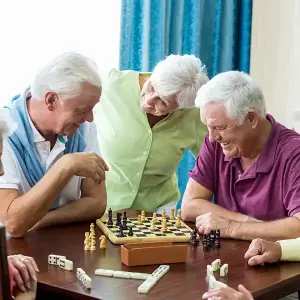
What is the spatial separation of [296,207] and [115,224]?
0.68 m

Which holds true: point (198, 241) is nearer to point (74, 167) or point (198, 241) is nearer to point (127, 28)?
point (74, 167)

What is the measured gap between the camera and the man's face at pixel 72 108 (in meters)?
2.43

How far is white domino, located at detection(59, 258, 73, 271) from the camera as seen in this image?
6.42 feet

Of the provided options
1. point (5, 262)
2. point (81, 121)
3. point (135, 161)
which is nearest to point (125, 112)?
point (135, 161)

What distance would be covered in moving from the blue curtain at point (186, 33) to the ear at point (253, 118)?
114 centimetres

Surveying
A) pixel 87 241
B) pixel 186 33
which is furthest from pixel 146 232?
pixel 186 33

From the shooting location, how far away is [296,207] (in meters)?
2.49

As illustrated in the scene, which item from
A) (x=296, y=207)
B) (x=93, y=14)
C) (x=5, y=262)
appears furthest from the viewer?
(x=93, y=14)

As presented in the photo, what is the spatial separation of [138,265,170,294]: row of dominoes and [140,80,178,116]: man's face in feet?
3.57

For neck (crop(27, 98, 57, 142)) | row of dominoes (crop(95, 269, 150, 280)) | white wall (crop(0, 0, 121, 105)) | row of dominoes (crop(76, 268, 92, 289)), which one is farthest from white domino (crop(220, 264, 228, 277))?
white wall (crop(0, 0, 121, 105))

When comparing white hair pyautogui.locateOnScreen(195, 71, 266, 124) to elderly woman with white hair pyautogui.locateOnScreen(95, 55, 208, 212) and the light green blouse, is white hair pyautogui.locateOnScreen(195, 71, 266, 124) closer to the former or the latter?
elderly woman with white hair pyautogui.locateOnScreen(95, 55, 208, 212)

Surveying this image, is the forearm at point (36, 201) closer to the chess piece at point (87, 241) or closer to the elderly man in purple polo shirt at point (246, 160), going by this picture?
the chess piece at point (87, 241)

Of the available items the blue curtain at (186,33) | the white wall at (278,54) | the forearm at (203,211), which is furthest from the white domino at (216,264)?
the white wall at (278,54)

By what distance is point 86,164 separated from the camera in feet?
7.95
